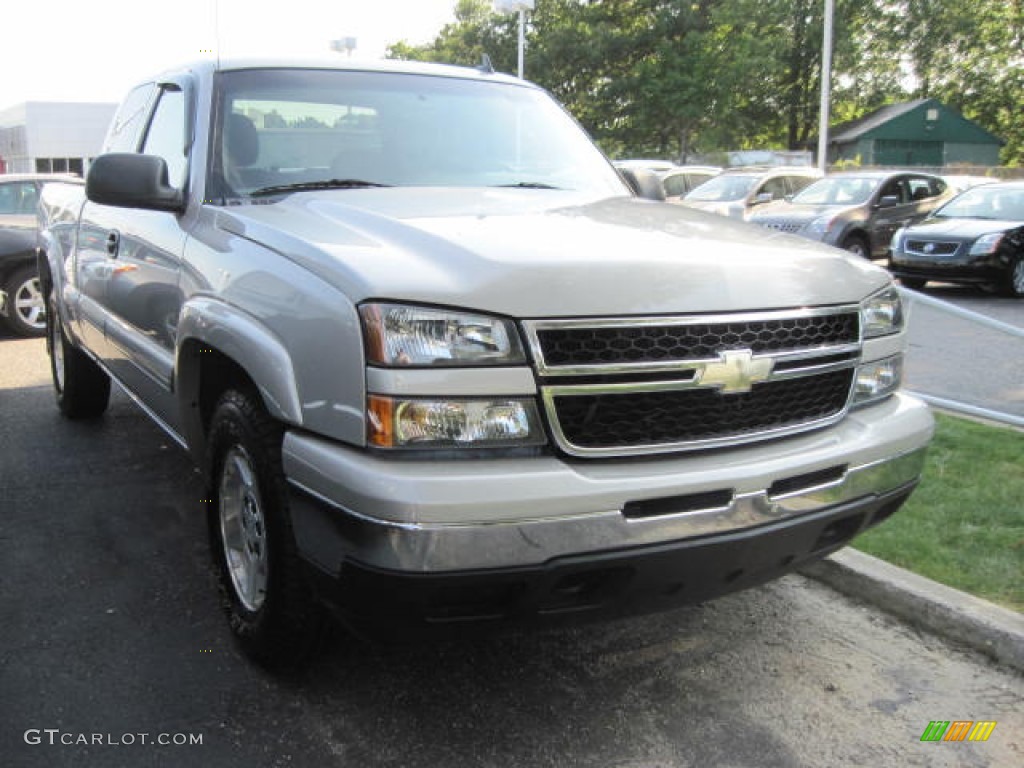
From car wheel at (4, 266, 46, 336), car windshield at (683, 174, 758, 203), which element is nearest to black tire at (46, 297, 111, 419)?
car wheel at (4, 266, 46, 336)

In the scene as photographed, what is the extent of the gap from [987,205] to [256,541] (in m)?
14.2

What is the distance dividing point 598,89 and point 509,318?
44959 mm

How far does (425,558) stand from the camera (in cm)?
215

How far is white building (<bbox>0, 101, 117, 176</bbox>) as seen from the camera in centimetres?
5025

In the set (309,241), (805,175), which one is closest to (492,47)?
(805,175)

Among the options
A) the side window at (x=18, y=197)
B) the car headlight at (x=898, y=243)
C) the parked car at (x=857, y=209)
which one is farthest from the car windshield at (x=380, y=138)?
the parked car at (x=857, y=209)

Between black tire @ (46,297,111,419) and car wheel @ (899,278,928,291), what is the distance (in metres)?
11.7

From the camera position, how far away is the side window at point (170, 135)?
148 inches

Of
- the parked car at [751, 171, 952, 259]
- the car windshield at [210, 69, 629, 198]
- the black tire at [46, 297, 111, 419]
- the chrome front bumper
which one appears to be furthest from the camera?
the parked car at [751, 171, 952, 259]

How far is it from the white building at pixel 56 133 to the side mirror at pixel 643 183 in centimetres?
5058

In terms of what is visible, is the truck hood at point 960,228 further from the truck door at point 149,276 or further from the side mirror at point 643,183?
the truck door at point 149,276

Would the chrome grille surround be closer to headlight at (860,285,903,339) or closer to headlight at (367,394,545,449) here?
headlight at (860,285,903,339)

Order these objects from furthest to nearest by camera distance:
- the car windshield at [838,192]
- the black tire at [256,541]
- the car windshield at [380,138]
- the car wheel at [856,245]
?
the car windshield at [838,192] → the car wheel at [856,245] → the car windshield at [380,138] → the black tire at [256,541]

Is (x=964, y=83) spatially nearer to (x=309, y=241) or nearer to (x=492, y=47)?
(x=492, y=47)
